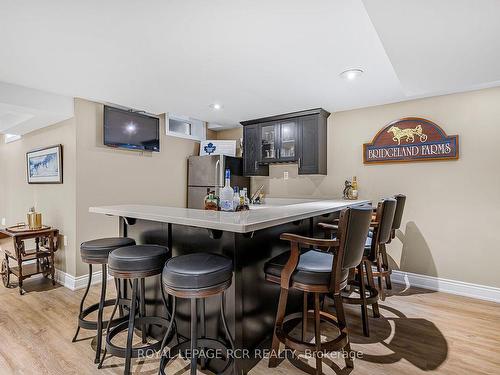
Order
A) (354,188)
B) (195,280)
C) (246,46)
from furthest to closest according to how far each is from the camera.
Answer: (354,188) < (246,46) < (195,280)

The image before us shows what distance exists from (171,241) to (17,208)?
167 inches

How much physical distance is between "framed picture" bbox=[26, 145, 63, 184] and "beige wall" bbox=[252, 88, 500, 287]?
386cm

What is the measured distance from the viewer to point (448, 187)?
3217mm

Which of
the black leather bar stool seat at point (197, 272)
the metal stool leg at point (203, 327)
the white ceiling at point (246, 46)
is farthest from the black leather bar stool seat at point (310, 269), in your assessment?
the white ceiling at point (246, 46)

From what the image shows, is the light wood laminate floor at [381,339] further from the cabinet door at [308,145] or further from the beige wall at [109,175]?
the cabinet door at [308,145]

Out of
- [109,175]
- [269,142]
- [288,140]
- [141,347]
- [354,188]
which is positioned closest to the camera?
[141,347]

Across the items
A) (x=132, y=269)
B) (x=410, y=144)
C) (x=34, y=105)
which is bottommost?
(x=132, y=269)

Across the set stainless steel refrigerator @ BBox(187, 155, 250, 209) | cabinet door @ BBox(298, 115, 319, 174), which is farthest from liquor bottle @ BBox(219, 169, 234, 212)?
stainless steel refrigerator @ BBox(187, 155, 250, 209)

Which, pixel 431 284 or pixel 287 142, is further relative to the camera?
pixel 287 142

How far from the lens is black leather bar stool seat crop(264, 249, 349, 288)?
1.60 metres

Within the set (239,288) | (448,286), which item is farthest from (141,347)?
(448,286)

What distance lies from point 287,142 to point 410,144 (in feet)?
5.25

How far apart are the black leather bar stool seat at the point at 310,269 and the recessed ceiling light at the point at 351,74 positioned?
5.78ft

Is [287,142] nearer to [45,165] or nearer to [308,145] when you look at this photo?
[308,145]
